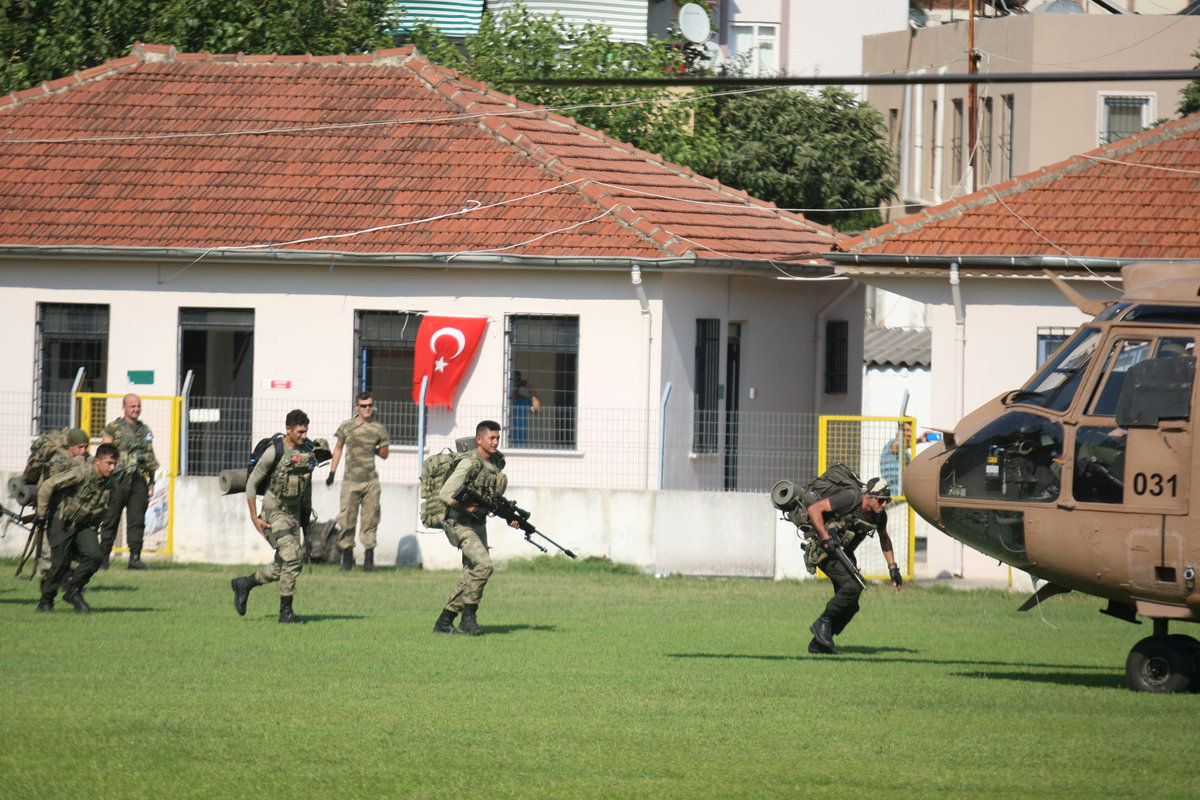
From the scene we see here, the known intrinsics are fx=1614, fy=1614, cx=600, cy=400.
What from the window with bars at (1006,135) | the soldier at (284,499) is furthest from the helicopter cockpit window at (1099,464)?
the window with bars at (1006,135)

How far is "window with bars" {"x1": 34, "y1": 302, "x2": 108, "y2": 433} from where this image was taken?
2352 cm

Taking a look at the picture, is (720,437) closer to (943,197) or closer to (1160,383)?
(1160,383)

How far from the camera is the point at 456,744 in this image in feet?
31.9

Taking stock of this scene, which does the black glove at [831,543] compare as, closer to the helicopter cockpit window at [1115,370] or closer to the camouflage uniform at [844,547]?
the camouflage uniform at [844,547]

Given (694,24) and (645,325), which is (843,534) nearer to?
(645,325)

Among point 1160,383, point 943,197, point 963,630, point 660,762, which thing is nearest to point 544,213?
point 963,630

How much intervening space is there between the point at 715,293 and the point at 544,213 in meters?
2.74

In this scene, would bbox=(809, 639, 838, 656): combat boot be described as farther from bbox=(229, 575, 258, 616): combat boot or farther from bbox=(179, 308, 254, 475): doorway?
bbox=(179, 308, 254, 475): doorway

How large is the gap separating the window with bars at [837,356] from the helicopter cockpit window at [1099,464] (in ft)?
49.1

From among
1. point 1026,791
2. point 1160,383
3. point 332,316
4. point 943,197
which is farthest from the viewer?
point 943,197

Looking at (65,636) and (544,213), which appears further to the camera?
(544,213)

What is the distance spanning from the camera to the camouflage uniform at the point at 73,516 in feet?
51.1

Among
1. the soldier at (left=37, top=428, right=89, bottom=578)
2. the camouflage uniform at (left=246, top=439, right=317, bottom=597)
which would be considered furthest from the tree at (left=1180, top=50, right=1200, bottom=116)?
the soldier at (left=37, top=428, right=89, bottom=578)

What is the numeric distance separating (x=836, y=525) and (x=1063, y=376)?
2.70 m
